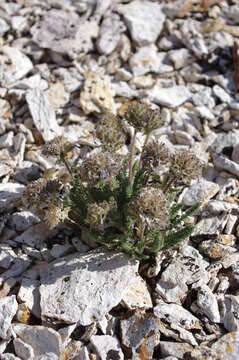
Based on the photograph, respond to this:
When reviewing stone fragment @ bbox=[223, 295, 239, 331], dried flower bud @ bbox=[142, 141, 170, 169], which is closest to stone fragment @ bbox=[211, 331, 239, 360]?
stone fragment @ bbox=[223, 295, 239, 331]

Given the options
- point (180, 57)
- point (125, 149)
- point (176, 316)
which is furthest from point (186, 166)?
point (180, 57)

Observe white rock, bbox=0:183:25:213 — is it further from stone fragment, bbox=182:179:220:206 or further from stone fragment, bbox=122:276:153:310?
stone fragment, bbox=182:179:220:206

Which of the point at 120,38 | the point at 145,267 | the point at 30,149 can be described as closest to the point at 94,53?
the point at 120,38

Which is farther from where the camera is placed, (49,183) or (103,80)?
(103,80)

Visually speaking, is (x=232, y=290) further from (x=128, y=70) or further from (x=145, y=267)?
(x=128, y=70)

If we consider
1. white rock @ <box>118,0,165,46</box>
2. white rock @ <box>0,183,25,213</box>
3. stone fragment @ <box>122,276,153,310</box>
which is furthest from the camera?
white rock @ <box>118,0,165,46</box>

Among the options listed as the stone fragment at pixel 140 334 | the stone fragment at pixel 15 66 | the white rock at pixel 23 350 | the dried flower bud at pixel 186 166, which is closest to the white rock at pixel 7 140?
the stone fragment at pixel 15 66
